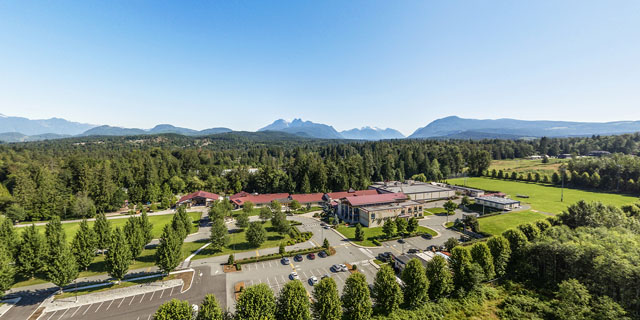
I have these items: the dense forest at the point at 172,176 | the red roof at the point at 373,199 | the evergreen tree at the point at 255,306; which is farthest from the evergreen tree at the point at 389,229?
the dense forest at the point at 172,176

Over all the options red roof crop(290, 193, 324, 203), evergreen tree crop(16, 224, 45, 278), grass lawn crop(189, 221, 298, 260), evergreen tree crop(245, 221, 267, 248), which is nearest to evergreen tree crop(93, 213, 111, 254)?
evergreen tree crop(16, 224, 45, 278)

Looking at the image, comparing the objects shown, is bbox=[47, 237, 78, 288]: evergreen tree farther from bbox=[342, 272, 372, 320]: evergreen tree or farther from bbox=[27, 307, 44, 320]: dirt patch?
bbox=[342, 272, 372, 320]: evergreen tree

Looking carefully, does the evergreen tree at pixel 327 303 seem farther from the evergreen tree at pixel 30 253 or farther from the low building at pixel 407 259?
the evergreen tree at pixel 30 253

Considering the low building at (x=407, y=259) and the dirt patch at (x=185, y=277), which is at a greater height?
the low building at (x=407, y=259)

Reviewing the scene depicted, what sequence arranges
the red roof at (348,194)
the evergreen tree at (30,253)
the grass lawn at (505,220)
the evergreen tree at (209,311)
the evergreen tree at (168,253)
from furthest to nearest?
the red roof at (348,194) < the grass lawn at (505,220) < the evergreen tree at (168,253) < the evergreen tree at (30,253) < the evergreen tree at (209,311)

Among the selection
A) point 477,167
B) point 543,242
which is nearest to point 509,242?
point 543,242

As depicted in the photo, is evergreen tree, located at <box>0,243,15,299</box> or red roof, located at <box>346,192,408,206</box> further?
red roof, located at <box>346,192,408,206</box>

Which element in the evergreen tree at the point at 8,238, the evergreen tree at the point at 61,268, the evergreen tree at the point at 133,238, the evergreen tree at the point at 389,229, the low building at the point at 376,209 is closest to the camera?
the evergreen tree at the point at 61,268
